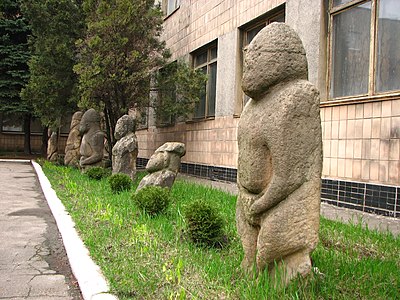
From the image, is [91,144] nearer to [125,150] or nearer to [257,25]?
[125,150]

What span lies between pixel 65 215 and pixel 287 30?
16.3 ft

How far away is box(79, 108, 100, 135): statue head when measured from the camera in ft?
43.2

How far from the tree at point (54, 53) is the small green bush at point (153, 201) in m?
9.95

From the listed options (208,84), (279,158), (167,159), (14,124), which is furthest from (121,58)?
(14,124)

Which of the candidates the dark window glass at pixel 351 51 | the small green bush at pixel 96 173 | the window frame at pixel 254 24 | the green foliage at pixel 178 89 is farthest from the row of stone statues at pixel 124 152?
the dark window glass at pixel 351 51

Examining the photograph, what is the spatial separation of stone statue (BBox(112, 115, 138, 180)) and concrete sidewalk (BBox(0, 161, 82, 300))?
78.8 inches

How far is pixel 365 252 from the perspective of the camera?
4.69 m

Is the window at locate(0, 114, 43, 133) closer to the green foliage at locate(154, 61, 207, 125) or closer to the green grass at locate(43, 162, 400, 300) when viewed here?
the green foliage at locate(154, 61, 207, 125)

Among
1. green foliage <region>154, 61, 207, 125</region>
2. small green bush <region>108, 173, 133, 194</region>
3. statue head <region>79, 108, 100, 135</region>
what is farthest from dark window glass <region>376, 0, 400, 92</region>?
statue head <region>79, 108, 100, 135</region>

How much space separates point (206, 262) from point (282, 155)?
4.73ft

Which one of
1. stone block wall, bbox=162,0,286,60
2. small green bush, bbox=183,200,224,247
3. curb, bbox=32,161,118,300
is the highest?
stone block wall, bbox=162,0,286,60

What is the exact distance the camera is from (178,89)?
557 inches

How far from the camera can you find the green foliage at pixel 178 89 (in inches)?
539

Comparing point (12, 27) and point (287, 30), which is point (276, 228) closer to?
point (287, 30)
